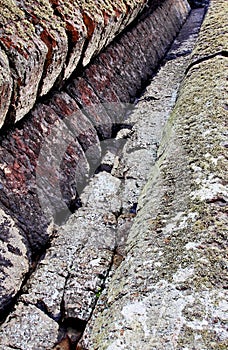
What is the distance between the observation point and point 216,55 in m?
2.77

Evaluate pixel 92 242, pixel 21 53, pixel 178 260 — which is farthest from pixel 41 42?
pixel 178 260

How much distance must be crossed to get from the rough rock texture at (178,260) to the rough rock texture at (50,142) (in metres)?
0.38

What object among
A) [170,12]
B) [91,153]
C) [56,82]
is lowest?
[170,12]

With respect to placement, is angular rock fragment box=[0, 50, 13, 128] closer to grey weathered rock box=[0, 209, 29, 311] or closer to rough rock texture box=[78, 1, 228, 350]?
grey weathered rock box=[0, 209, 29, 311]

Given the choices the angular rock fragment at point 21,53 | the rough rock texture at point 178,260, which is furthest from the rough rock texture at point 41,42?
the rough rock texture at point 178,260

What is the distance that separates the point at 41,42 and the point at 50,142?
479mm

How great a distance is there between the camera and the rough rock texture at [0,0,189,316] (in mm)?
1617

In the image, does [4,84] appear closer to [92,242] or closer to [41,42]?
[41,42]

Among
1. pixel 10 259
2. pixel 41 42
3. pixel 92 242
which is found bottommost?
pixel 92 242

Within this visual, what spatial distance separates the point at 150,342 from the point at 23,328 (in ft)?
1.65

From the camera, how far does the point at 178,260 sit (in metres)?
1.32

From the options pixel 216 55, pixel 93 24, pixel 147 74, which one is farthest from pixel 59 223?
pixel 147 74

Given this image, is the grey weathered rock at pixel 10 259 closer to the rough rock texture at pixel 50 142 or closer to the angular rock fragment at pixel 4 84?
the rough rock texture at pixel 50 142

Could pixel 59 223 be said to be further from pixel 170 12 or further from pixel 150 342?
pixel 170 12
